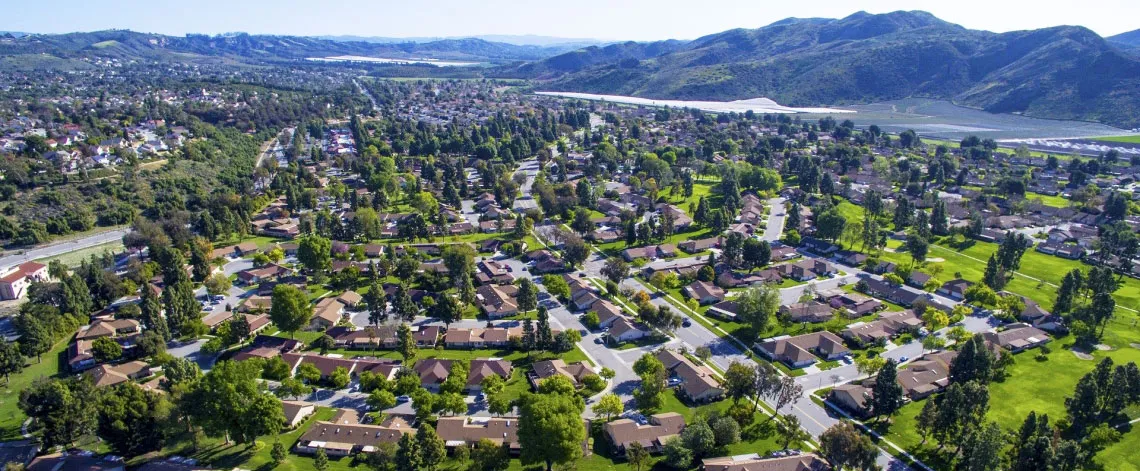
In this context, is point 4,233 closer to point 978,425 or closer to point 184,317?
point 184,317

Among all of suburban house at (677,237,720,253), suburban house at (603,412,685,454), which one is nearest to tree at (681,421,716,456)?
suburban house at (603,412,685,454)

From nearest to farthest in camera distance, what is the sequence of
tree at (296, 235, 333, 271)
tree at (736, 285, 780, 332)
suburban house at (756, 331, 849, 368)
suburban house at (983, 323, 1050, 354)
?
suburban house at (756, 331, 849, 368) → suburban house at (983, 323, 1050, 354) → tree at (736, 285, 780, 332) → tree at (296, 235, 333, 271)

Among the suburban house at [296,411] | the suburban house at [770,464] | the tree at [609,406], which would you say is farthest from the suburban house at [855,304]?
the suburban house at [296,411]

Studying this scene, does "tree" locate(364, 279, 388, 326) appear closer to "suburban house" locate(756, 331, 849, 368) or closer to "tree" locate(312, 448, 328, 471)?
"tree" locate(312, 448, 328, 471)

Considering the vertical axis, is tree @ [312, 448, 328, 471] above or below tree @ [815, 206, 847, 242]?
below

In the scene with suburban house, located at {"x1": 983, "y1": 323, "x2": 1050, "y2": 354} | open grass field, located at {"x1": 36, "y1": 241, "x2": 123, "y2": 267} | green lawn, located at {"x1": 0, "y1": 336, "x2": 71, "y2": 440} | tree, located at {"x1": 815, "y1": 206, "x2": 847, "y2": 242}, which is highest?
tree, located at {"x1": 815, "y1": 206, "x2": 847, "y2": 242}

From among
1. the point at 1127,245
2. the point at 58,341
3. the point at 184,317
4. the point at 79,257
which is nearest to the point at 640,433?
the point at 184,317

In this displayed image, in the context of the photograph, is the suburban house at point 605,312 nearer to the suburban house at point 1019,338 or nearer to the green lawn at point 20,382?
the suburban house at point 1019,338
